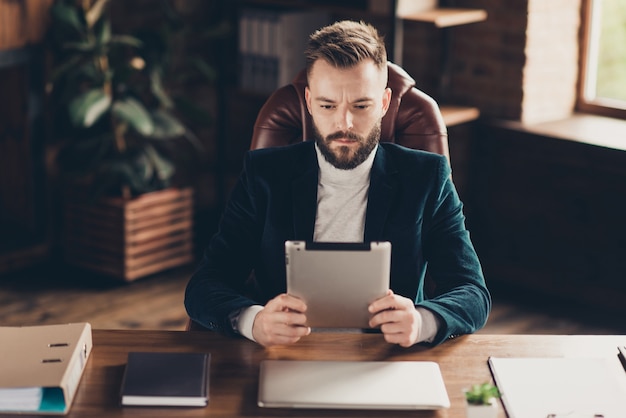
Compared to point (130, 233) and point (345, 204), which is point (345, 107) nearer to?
point (345, 204)

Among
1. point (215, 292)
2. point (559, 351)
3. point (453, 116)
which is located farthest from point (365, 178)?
point (453, 116)

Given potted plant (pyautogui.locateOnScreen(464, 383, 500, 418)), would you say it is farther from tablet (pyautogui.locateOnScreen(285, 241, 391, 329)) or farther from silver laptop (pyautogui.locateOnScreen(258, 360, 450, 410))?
tablet (pyautogui.locateOnScreen(285, 241, 391, 329))

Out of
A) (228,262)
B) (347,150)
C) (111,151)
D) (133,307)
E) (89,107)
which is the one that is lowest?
(133,307)

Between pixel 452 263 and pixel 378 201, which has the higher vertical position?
pixel 378 201

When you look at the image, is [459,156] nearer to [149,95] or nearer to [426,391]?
[149,95]

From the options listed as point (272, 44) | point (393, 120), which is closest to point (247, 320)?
point (393, 120)

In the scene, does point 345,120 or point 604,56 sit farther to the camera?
point 604,56

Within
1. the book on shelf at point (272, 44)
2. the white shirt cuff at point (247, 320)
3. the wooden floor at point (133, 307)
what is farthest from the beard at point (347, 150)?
the book on shelf at point (272, 44)

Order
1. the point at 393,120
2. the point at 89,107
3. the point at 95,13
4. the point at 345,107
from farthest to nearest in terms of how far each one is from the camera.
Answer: the point at 95,13
the point at 89,107
the point at 393,120
the point at 345,107

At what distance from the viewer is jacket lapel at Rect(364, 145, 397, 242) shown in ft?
7.09

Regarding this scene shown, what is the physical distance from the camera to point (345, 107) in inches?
81.0

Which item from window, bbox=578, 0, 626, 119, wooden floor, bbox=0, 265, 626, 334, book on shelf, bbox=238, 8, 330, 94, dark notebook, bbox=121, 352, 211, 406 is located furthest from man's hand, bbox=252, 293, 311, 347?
window, bbox=578, 0, 626, 119

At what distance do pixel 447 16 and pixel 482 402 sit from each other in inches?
99.7

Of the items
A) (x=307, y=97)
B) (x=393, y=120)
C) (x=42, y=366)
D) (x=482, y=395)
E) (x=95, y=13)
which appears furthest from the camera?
(x=95, y=13)
